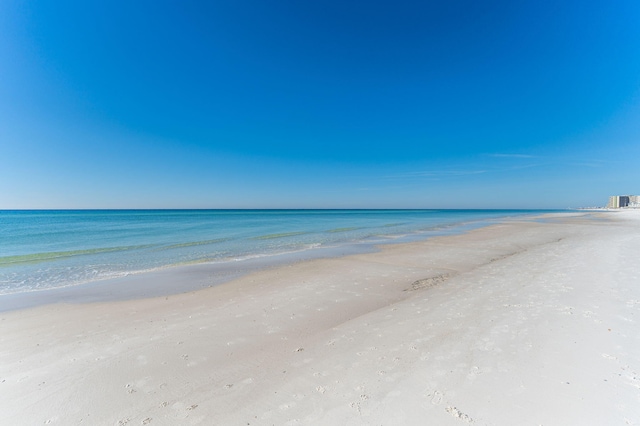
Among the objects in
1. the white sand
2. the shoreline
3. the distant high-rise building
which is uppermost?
the distant high-rise building

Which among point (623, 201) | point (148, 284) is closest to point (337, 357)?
point (148, 284)

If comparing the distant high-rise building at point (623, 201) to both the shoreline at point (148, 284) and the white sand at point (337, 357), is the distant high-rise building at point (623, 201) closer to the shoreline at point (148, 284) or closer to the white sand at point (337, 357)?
the white sand at point (337, 357)

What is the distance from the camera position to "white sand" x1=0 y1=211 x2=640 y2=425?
3.37 meters

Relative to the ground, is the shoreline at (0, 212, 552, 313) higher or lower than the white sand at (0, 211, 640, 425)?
lower

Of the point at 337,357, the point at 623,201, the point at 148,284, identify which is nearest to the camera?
the point at 337,357

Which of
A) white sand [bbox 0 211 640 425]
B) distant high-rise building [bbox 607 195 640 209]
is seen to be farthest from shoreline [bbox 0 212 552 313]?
distant high-rise building [bbox 607 195 640 209]

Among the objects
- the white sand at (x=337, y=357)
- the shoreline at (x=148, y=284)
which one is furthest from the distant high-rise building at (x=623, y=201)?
the shoreline at (x=148, y=284)

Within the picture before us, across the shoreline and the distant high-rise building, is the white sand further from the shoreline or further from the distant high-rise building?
the distant high-rise building

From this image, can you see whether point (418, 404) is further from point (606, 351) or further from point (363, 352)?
point (606, 351)

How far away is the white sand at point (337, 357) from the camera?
3.37 meters

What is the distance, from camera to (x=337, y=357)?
461 centimetres

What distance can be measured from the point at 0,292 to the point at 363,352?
1187 centimetres

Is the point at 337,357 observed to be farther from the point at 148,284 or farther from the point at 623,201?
the point at 623,201

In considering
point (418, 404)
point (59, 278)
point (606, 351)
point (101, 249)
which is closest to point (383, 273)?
point (606, 351)
